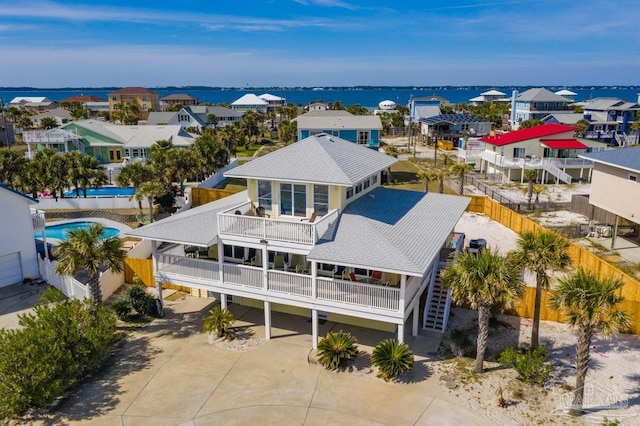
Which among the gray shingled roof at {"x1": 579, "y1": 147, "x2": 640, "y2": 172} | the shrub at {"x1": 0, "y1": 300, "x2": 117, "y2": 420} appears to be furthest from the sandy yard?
the shrub at {"x1": 0, "y1": 300, "x2": 117, "y2": 420}

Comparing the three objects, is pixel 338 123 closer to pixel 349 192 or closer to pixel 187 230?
pixel 349 192

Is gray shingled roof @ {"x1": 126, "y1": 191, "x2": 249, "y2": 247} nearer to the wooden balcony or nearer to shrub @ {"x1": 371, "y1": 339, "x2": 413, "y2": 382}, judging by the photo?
the wooden balcony

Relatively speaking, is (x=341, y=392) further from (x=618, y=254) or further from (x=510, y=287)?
(x=618, y=254)

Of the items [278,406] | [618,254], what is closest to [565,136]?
[618,254]

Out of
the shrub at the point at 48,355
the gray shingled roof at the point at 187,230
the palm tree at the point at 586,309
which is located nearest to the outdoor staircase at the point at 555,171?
the palm tree at the point at 586,309

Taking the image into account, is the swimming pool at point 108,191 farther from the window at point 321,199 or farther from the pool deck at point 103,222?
the window at point 321,199

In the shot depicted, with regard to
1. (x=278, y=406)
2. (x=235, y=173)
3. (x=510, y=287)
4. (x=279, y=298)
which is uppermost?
(x=235, y=173)

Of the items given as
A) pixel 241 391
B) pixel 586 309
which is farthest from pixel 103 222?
pixel 586 309

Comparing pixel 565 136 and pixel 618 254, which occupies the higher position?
pixel 565 136
